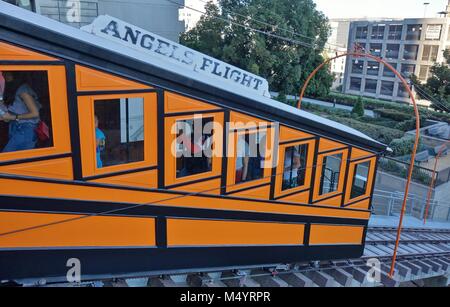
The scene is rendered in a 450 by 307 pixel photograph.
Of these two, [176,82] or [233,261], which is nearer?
[176,82]

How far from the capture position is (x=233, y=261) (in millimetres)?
6230

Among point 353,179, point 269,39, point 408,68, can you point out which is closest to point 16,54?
point 353,179

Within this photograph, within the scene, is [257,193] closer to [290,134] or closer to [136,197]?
[290,134]

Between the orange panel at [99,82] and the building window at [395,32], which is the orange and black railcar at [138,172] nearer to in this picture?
the orange panel at [99,82]

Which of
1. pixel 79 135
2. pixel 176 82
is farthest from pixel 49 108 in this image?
pixel 176 82

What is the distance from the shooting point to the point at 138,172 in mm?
5113

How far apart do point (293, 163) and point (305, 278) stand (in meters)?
2.21

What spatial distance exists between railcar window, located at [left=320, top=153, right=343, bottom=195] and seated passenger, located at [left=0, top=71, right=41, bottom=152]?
4552mm

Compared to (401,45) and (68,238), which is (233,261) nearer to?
(68,238)

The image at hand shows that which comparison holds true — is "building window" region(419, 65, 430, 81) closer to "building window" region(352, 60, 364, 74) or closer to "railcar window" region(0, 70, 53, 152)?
"building window" region(352, 60, 364, 74)

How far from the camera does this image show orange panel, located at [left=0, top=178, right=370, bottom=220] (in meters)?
4.50

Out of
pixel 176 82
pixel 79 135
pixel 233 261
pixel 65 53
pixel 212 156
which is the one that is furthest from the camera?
pixel 233 261

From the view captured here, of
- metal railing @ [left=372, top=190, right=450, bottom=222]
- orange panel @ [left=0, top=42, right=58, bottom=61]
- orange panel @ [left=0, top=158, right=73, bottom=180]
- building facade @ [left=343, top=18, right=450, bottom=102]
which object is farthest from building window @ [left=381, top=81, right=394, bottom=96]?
orange panel @ [left=0, top=42, right=58, bottom=61]

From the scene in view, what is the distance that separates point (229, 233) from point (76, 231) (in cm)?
227
